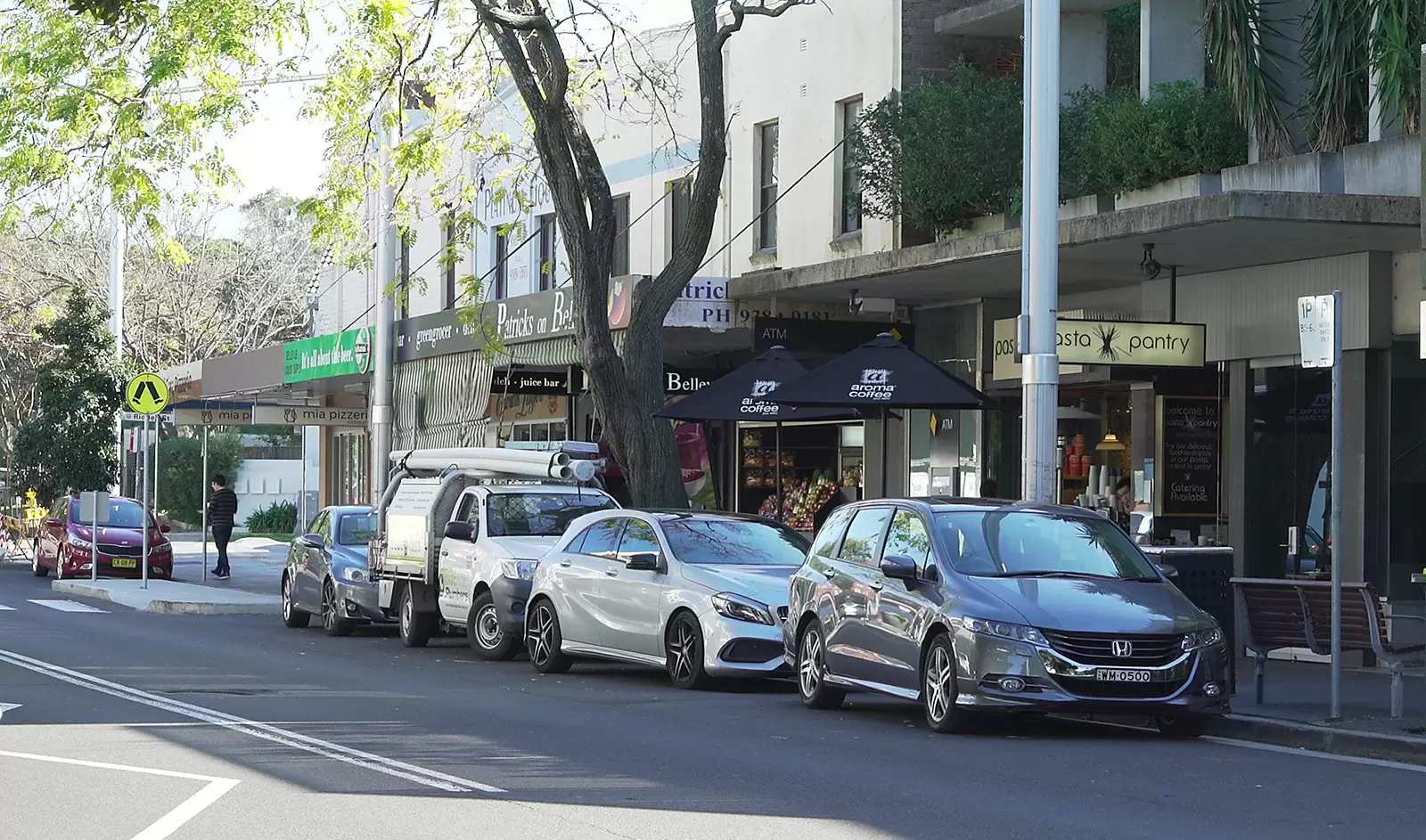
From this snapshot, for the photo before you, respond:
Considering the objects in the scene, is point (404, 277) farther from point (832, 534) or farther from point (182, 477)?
point (182, 477)

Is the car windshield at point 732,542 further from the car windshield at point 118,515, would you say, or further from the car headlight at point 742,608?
the car windshield at point 118,515

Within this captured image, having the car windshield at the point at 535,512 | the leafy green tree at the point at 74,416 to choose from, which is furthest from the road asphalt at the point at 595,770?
the leafy green tree at the point at 74,416

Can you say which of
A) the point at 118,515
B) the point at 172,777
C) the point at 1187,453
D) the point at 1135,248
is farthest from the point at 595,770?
the point at 118,515

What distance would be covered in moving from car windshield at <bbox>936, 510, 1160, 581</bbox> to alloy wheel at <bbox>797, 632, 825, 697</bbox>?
4.89ft

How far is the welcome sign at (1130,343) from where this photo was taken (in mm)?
17844

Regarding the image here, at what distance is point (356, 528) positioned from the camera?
23234 mm

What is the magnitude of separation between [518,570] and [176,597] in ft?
34.5

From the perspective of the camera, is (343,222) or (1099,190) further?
(343,222)

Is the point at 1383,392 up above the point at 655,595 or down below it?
above

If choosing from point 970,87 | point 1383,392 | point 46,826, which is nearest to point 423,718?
point 46,826

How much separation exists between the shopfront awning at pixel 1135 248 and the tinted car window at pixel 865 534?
4.15m

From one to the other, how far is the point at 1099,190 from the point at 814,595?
7.64 meters

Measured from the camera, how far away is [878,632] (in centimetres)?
1335

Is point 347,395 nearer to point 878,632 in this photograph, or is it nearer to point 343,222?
point 343,222
